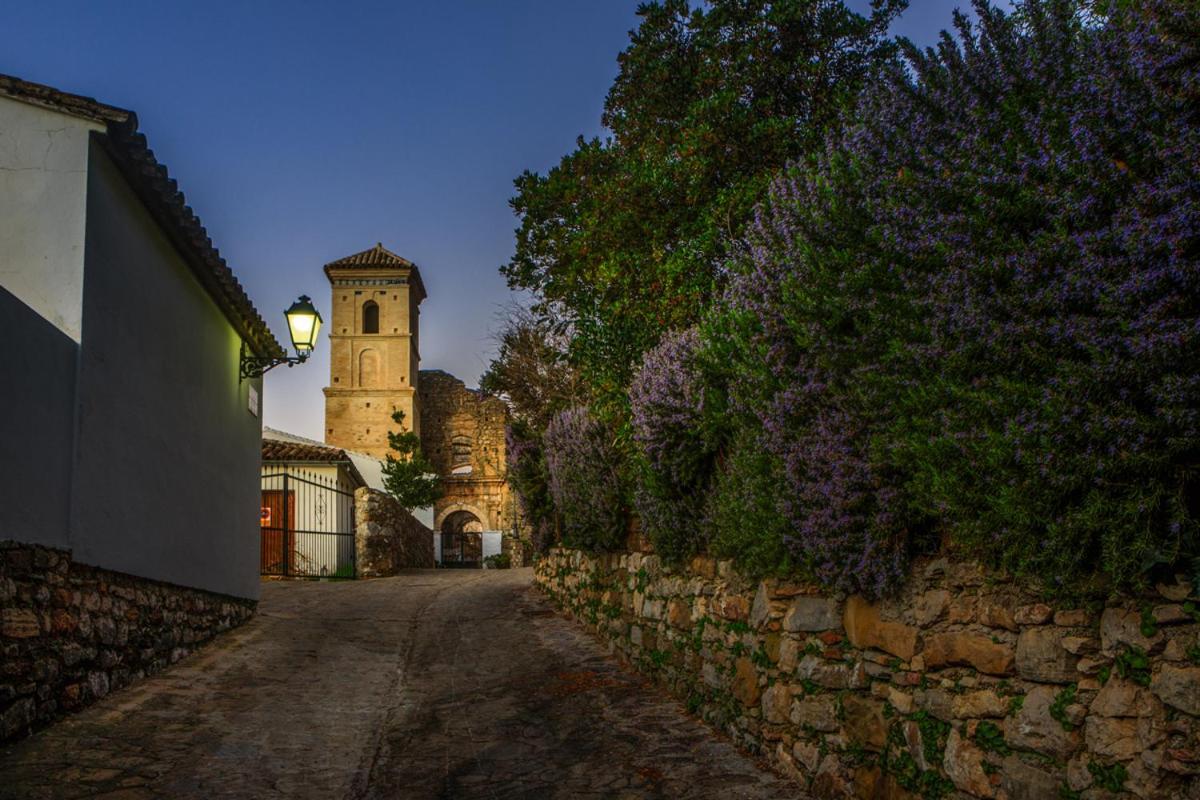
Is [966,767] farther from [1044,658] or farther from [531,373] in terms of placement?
[531,373]

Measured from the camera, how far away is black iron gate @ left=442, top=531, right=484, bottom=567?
42.0 metres

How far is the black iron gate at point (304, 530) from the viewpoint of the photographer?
18.5 metres

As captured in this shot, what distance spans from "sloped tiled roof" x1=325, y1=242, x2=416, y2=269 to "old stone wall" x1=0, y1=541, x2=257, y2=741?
120ft

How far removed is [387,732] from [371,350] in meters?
38.0

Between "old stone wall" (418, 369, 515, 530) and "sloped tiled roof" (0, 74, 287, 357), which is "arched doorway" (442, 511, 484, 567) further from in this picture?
"sloped tiled roof" (0, 74, 287, 357)

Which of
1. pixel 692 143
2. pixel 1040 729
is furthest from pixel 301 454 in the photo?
pixel 1040 729

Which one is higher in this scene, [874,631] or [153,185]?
[153,185]

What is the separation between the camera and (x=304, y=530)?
1888 centimetres

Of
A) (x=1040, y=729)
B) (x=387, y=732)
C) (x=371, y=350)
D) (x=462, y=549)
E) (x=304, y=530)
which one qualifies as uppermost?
(x=371, y=350)

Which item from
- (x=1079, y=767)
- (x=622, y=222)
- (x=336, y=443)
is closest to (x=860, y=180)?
(x=1079, y=767)

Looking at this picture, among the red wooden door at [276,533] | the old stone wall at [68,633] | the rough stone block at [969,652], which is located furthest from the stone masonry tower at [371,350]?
the rough stone block at [969,652]

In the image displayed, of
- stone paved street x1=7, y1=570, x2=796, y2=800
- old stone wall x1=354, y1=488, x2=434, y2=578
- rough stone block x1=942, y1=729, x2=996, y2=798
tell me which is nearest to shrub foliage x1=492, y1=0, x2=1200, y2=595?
rough stone block x1=942, y1=729, x2=996, y2=798

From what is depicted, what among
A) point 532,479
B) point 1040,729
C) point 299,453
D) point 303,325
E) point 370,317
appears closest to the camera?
point 1040,729

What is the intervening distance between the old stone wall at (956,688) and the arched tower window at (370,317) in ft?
128
